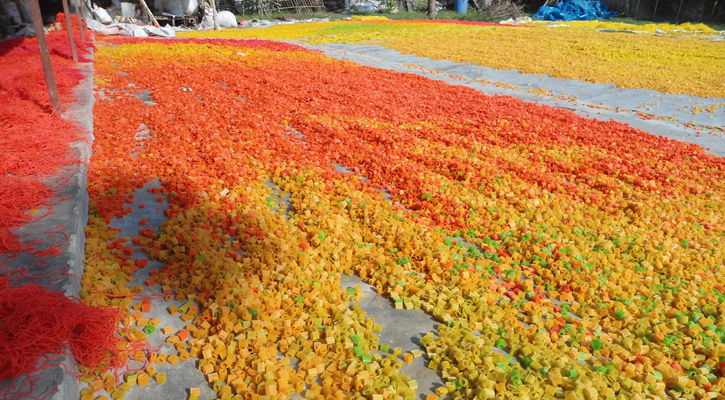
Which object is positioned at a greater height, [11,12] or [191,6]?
[191,6]

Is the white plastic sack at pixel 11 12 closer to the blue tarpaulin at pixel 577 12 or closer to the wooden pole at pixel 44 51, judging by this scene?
the wooden pole at pixel 44 51

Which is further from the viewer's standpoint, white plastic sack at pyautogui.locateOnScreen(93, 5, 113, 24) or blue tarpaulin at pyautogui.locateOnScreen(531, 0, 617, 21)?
blue tarpaulin at pyautogui.locateOnScreen(531, 0, 617, 21)

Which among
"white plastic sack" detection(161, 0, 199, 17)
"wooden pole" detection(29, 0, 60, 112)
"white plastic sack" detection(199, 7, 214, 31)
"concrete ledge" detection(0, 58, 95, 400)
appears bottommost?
"concrete ledge" detection(0, 58, 95, 400)

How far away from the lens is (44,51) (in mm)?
5762

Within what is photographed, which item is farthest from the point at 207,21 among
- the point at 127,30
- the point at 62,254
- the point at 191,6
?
the point at 62,254

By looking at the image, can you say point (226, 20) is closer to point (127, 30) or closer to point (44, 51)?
point (127, 30)

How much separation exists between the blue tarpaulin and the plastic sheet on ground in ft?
72.6

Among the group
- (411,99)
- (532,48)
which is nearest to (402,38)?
(532,48)

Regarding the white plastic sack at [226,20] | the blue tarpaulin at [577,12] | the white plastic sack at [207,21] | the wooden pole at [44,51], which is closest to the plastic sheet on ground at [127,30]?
the white plastic sack at [207,21]

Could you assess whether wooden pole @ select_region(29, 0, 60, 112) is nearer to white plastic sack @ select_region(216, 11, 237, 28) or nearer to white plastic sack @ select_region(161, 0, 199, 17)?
white plastic sack @ select_region(216, 11, 237, 28)

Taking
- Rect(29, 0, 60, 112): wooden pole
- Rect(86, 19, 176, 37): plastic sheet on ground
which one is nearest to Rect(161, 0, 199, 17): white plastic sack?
Rect(86, 19, 176, 37): plastic sheet on ground

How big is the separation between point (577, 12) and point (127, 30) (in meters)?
25.3

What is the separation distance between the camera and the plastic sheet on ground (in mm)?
19047

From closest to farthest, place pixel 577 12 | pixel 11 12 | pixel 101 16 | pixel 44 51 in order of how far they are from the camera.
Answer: pixel 44 51, pixel 11 12, pixel 101 16, pixel 577 12
